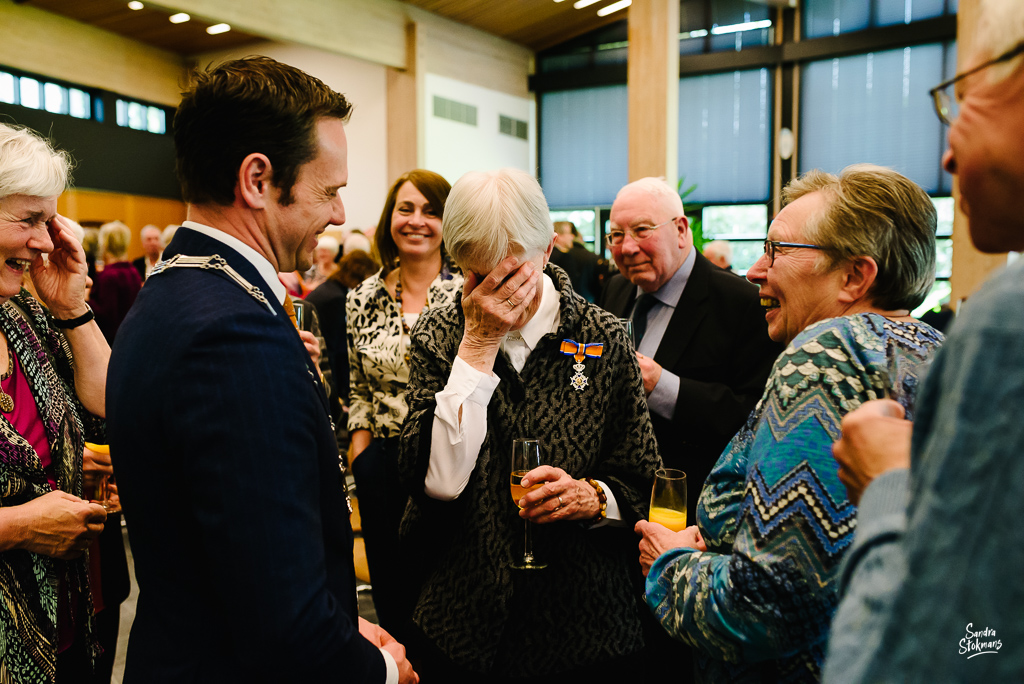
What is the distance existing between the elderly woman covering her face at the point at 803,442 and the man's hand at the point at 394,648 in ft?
1.49

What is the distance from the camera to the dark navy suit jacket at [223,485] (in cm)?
95

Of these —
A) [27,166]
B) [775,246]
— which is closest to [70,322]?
[27,166]

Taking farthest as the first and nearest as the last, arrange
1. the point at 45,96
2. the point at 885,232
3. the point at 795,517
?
the point at 45,96, the point at 885,232, the point at 795,517

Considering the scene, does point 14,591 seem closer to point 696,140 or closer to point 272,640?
point 272,640

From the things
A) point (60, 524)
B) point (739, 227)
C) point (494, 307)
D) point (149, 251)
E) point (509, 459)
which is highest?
point (739, 227)

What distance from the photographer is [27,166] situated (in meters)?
1.66

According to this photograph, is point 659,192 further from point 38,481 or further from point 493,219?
point 38,481

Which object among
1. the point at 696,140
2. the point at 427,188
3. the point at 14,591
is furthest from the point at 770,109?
the point at 14,591

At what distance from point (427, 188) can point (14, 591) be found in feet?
6.39

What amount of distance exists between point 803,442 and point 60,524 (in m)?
1.52

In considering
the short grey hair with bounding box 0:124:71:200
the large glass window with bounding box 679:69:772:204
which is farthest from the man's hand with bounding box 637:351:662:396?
the large glass window with bounding box 679:69:772:204

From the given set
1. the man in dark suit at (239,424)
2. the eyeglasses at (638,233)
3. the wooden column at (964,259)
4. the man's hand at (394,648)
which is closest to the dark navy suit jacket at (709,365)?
the eyeglasses at (638,233)

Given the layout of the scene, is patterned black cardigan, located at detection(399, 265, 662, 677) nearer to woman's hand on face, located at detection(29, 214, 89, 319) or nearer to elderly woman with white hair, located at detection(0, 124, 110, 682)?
elderly woman with white hair, located at detection(0, 124, 110, 682)

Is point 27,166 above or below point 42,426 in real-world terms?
above
